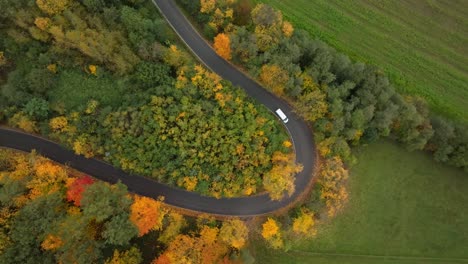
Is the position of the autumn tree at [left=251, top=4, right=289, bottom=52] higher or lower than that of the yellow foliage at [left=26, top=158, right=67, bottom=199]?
higher

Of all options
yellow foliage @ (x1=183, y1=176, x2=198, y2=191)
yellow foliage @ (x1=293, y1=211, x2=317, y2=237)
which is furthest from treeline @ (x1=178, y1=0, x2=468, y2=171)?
yellow foliage @ (x1=183, y1=176, x2=198, y2=191)

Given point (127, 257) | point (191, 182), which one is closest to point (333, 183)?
point (191, 182)

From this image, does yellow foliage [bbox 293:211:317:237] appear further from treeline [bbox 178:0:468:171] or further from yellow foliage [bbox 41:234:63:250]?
yellow foliage [bbox 41:234:63:250]

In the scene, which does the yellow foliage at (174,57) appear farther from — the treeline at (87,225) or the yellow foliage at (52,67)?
the treeline at (87,225)

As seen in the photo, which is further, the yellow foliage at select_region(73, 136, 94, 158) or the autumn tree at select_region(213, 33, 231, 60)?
the autumn tree at select_region(213, 33, 231, 60)

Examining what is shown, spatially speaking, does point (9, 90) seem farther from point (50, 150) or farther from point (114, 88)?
point (114, 88)

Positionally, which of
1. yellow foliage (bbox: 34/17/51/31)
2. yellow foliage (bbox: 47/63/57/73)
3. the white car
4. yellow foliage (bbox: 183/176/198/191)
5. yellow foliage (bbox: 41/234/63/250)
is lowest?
yellow foliage (bbox: 41/234/63/250)

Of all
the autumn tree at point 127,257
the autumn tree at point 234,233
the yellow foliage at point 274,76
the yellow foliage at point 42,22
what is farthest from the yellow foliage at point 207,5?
the autumn tree at point 127,257
